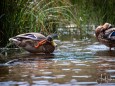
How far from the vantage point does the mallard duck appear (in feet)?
28.4

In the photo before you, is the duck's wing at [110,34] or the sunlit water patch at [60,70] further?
the duck's wing at [110,34]

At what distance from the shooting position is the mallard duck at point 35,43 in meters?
8.66

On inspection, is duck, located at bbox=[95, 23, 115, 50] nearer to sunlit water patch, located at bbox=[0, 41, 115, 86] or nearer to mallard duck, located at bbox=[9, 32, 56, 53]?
sunlit water patch, located at bbox=[0, 41, 115, 86]

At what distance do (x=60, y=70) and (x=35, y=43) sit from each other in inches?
95.6

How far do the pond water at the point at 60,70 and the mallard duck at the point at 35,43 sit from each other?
16 centimetres

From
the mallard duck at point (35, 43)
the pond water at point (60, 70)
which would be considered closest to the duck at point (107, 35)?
the pond water at point (60, 70)

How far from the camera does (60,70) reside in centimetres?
636

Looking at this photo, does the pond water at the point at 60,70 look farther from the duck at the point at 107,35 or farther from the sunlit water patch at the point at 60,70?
the duck at the point at 107,35

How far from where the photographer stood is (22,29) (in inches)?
400

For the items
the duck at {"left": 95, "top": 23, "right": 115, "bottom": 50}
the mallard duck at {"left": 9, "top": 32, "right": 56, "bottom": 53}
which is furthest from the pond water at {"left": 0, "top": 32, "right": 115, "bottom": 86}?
the duck at {"left": 95, "top": 23, "right": 115, "bottom": 50}

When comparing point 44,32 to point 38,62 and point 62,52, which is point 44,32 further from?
point 38,62

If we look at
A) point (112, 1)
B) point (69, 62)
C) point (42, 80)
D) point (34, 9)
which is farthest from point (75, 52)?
point (112, 1)

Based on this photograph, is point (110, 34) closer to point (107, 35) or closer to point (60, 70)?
point (107, 35)

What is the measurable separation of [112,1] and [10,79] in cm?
879
